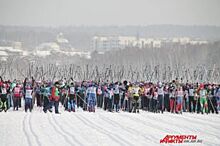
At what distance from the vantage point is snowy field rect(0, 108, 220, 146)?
18.7 m

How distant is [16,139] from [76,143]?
2.00 metres

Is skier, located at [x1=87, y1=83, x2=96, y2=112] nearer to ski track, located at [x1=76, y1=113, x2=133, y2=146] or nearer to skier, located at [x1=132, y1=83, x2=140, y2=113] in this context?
skier, located at [x1=132, y1=83, x2=140, y2=113]

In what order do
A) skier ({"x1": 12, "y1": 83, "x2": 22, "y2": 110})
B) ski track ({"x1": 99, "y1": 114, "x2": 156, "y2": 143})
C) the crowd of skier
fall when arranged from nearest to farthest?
ski track ({"x1": 99, "y1": 114, "x2": 156, "y2": 143}), the crowd of skier, skier ({"x1": 12, "y1": 83, "x2": 22, "y2": 110})

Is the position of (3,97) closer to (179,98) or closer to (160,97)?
(160,97)

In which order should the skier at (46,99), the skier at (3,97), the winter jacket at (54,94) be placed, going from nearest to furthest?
the skier at (3,97), the winter jacket at (54,94), the skier at (46,99)

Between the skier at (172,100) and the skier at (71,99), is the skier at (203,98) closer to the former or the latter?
the skier at (172,100)

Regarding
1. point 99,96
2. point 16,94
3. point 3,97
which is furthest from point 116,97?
point 3,97

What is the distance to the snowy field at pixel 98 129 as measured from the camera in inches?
736

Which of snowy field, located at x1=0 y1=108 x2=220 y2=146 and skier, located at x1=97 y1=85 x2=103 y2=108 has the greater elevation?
snowy field, located at x1=0 y1=108 x2=220 y2=146

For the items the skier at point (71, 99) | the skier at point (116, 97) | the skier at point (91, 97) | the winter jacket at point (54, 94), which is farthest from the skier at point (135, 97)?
the winter jacket at point (54, 94)

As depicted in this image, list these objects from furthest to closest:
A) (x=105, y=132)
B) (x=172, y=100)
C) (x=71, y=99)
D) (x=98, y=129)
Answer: (x=172, y=100) → (x=71, y=99) → (x=98, y=129) → (x=105, y=132)

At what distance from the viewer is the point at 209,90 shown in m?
32.6

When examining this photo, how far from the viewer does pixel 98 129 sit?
71.7 feet

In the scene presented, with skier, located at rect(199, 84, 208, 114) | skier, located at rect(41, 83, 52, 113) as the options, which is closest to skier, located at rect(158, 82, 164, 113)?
skier, located at rect(199, 84, 208, 114)
